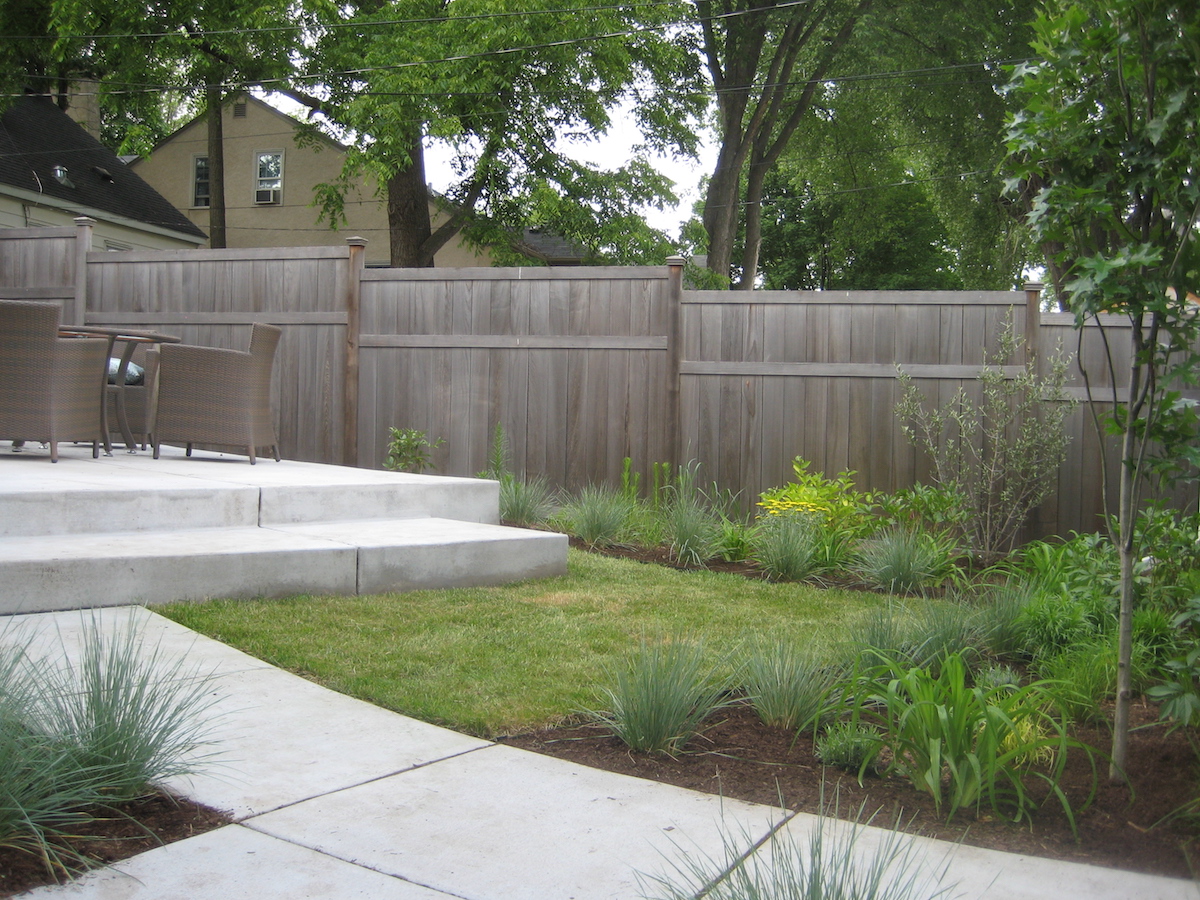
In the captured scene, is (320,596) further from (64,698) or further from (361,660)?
(64,698)

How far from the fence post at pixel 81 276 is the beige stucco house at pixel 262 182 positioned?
12654mm

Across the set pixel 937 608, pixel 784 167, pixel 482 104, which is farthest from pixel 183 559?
pixel 784 167

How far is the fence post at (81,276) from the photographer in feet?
28.7

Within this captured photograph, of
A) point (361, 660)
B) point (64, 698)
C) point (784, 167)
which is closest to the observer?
point (64, 698)

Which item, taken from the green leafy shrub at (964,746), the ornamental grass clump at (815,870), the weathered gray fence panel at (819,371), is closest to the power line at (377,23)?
the weathered gray fence panel at (819,371)

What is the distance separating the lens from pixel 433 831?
2229mm

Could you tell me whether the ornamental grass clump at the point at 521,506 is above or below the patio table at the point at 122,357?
below

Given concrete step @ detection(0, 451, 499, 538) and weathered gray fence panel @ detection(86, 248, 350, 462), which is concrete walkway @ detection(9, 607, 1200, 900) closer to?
concrete step @ detection(0, 451, 499, 538)

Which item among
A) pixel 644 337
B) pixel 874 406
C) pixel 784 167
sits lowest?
pixel 874 406

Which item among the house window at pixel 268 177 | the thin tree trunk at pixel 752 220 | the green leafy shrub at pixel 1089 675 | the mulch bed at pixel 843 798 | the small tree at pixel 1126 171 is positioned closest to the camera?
the mulch bed at pixel 843 798

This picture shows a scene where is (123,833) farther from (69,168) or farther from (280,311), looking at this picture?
(69,168)

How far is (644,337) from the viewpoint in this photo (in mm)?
7617

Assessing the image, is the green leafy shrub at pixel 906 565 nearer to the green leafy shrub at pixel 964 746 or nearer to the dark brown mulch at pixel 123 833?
the green leafy shrub at pixel 964 746

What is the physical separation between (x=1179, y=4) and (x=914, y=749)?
1844mm
